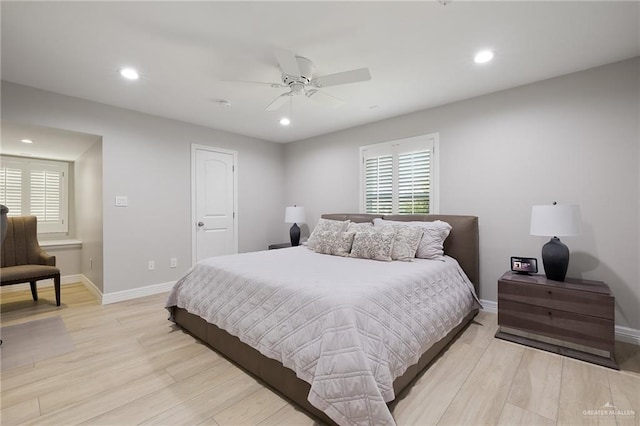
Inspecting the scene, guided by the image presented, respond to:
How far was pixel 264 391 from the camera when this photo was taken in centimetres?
181

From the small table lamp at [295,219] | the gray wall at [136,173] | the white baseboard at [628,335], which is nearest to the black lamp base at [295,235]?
the small table lamp at [295,219]

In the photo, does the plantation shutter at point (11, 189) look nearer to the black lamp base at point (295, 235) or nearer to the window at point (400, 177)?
the black lamp base at point (295, 235)

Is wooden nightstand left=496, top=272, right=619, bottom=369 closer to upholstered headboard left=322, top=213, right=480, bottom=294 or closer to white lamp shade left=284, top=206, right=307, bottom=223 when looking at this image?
upholstered headboard left=322, top=213, right=480, bottom=294

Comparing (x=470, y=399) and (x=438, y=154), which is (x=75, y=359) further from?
(x=438, y=154)

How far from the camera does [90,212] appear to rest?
4.10 meters

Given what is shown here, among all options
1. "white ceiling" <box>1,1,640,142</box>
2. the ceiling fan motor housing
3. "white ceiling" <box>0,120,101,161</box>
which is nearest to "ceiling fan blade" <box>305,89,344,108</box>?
the ceiling fan motor housing

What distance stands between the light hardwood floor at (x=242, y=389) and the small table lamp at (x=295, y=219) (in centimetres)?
251

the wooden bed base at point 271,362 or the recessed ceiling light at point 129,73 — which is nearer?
the wooden bed base at point 271,362

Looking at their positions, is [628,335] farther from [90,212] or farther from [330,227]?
[90,212]

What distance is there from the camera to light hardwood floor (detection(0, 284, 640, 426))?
1560mm

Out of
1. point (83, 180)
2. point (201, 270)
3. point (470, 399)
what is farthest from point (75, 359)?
point (83, 180)

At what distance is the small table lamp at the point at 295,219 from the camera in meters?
4.82

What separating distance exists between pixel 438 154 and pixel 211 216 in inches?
140

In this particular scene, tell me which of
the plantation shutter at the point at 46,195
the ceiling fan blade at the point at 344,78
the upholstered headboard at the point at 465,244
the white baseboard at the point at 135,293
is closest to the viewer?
the ceiling fan blade at the point at 344,78
